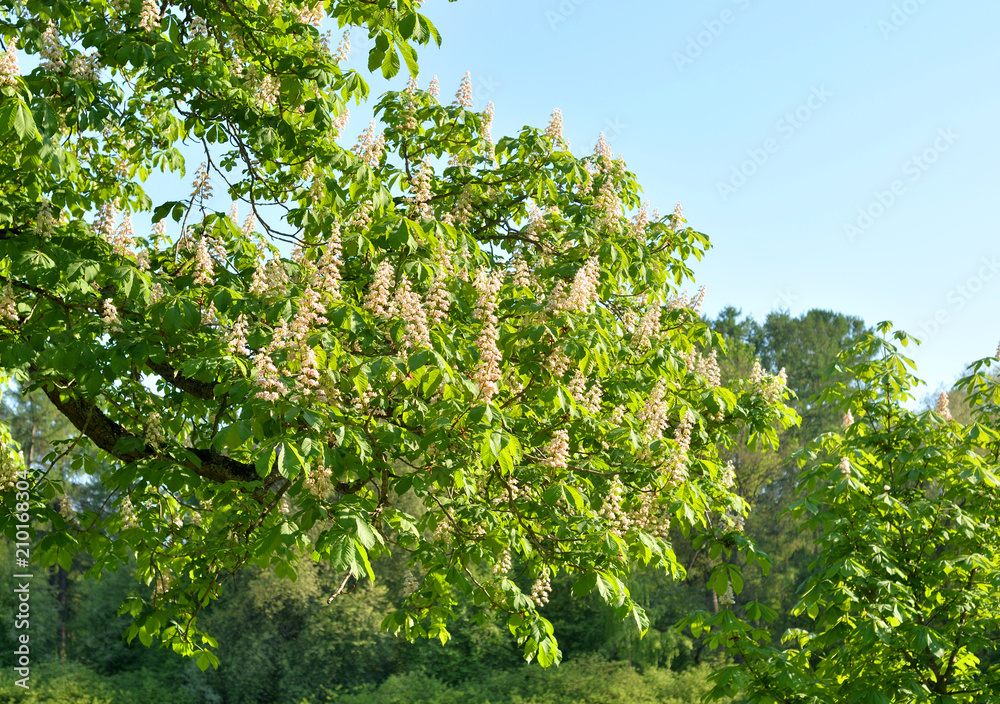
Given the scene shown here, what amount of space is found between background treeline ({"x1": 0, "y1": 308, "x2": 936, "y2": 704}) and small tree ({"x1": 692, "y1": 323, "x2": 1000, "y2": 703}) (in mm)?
15069

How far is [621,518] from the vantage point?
5293 mm

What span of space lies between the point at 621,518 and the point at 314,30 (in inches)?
180

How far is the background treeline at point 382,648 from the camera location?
74.2ft

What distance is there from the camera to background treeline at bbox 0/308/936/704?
22.6 meters

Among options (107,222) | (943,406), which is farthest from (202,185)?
(943,406)

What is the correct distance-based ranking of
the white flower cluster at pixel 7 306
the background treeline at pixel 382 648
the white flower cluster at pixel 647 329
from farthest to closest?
the background treeline at pixel 382 648, the white flower cluster at pixel 647 329, the white flower cluster at pixel 7 306

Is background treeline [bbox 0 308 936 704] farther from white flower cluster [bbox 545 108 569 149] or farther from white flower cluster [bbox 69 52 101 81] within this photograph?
white flower cluster [bbox 69 52 101 81]

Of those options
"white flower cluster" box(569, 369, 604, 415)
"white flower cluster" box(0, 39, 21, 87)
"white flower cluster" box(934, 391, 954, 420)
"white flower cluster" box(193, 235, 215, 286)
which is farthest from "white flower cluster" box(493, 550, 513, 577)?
"white flower cluster" box(934, 391, 954, 420)

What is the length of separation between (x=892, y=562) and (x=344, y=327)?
5.61 metres

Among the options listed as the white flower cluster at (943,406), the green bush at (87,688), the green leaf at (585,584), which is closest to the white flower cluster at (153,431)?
the green leaf at (585,584)

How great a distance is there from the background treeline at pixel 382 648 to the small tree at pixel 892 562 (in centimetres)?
1507

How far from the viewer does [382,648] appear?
1032 inches

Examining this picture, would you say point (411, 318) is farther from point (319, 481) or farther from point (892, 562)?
point (892, 562)

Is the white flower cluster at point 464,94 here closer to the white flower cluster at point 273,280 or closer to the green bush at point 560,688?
the white flower cluster at point 273,280
